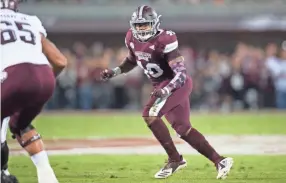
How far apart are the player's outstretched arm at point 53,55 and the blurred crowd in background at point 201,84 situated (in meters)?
13.3

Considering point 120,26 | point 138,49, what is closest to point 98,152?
point 138,49

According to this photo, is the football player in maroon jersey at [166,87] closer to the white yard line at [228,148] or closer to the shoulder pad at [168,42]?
the shoulder pad at [168,42]

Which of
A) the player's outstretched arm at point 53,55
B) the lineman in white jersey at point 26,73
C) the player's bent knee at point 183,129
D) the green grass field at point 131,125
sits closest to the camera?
the lineman in white jersey at point 26,73

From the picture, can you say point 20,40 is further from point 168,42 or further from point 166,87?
point 168,42

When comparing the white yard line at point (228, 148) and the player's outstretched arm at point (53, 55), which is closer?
the player's outstretched arm at point (53, 55)

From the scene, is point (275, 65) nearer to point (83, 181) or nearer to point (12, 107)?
point (83, 181)

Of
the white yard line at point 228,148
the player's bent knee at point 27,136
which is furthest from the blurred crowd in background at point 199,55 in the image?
the player's bent knee at point 27,136

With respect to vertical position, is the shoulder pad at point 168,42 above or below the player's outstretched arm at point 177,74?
above

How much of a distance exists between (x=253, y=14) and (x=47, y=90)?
1852cm

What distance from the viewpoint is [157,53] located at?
840 centimetres

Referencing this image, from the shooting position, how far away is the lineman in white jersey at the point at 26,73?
250 inches

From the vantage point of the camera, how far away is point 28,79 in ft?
20.9

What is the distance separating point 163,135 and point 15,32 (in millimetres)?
2425

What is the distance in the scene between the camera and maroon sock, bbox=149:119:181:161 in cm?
827
